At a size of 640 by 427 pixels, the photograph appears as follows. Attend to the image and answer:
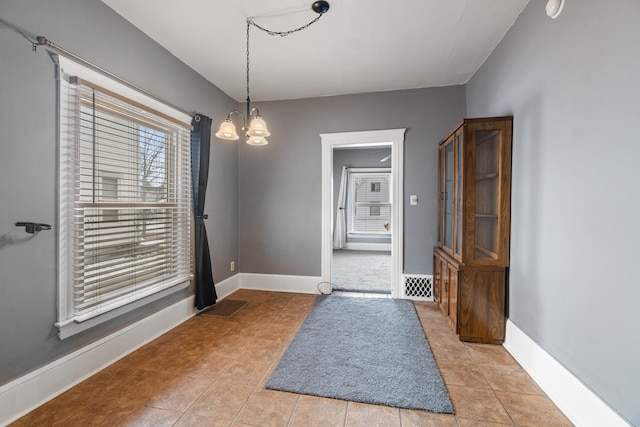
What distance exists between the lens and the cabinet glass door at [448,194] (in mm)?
2682

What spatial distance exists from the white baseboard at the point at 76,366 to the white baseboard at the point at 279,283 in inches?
46.6

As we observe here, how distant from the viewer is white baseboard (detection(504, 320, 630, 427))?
1285 millimetres

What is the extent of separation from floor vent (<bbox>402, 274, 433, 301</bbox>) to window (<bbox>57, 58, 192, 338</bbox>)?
2.57 meters

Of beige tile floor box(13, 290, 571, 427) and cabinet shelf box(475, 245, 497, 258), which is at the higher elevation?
cabinet shelf box(475, 245, 497, 258)

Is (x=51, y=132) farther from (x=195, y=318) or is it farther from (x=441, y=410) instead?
(x=441, y=410)

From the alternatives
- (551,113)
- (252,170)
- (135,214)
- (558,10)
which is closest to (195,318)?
(135,214)

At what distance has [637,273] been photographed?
1.11m

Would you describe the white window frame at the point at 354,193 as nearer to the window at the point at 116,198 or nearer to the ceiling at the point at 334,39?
the ceiling at the point at 334,39

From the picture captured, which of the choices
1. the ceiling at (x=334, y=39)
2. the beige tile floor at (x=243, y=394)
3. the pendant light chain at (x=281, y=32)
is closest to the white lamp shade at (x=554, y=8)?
the ceiling at (x=334, y=39)

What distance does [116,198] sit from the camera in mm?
2051

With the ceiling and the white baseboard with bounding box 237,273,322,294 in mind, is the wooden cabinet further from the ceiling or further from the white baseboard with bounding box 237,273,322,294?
the white baseboard with bounding box 237,273,322,294

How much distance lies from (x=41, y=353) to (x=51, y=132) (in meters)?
1.34

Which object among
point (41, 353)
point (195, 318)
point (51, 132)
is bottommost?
point (195, 318)

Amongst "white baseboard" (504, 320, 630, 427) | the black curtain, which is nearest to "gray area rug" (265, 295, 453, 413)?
"white baseboard" (504, 320, 630, 427)
